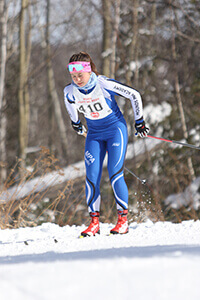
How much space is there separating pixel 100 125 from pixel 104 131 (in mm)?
74

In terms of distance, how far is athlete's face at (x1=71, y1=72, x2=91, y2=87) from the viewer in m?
4.46

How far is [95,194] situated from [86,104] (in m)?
0.90

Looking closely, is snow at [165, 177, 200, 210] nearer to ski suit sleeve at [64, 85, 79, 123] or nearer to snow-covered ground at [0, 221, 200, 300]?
ski suit sleeve at [64, 85, 79, 123]

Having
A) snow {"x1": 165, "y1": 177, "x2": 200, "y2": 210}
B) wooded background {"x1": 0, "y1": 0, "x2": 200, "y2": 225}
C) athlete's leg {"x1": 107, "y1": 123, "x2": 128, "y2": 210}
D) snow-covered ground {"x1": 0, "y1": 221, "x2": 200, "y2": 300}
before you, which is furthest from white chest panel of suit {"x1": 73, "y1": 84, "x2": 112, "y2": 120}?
snow {"x1": 165, "y1": 177, "x2": 200, "y2": 210}

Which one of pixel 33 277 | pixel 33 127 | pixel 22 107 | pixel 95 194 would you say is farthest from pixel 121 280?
pixel 33 127

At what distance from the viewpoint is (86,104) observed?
4.58m

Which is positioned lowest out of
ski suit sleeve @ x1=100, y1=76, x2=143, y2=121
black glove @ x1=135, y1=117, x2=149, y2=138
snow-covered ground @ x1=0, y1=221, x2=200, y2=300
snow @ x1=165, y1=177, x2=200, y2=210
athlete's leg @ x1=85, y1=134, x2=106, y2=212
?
snow @ x1=165, y1=177, x2=200, y2=210

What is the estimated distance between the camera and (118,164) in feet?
14.9

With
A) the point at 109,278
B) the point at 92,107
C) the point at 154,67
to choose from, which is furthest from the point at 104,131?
the point at 154,67

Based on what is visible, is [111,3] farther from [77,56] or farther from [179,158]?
[77,56]

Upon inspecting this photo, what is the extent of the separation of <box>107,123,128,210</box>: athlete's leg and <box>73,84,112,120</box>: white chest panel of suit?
0.71ft

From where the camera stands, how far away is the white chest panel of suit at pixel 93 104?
453cm

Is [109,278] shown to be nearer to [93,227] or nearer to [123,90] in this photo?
[93,227]

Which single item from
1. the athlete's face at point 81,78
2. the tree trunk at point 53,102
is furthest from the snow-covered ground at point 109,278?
the tree trunk at point 53,102
